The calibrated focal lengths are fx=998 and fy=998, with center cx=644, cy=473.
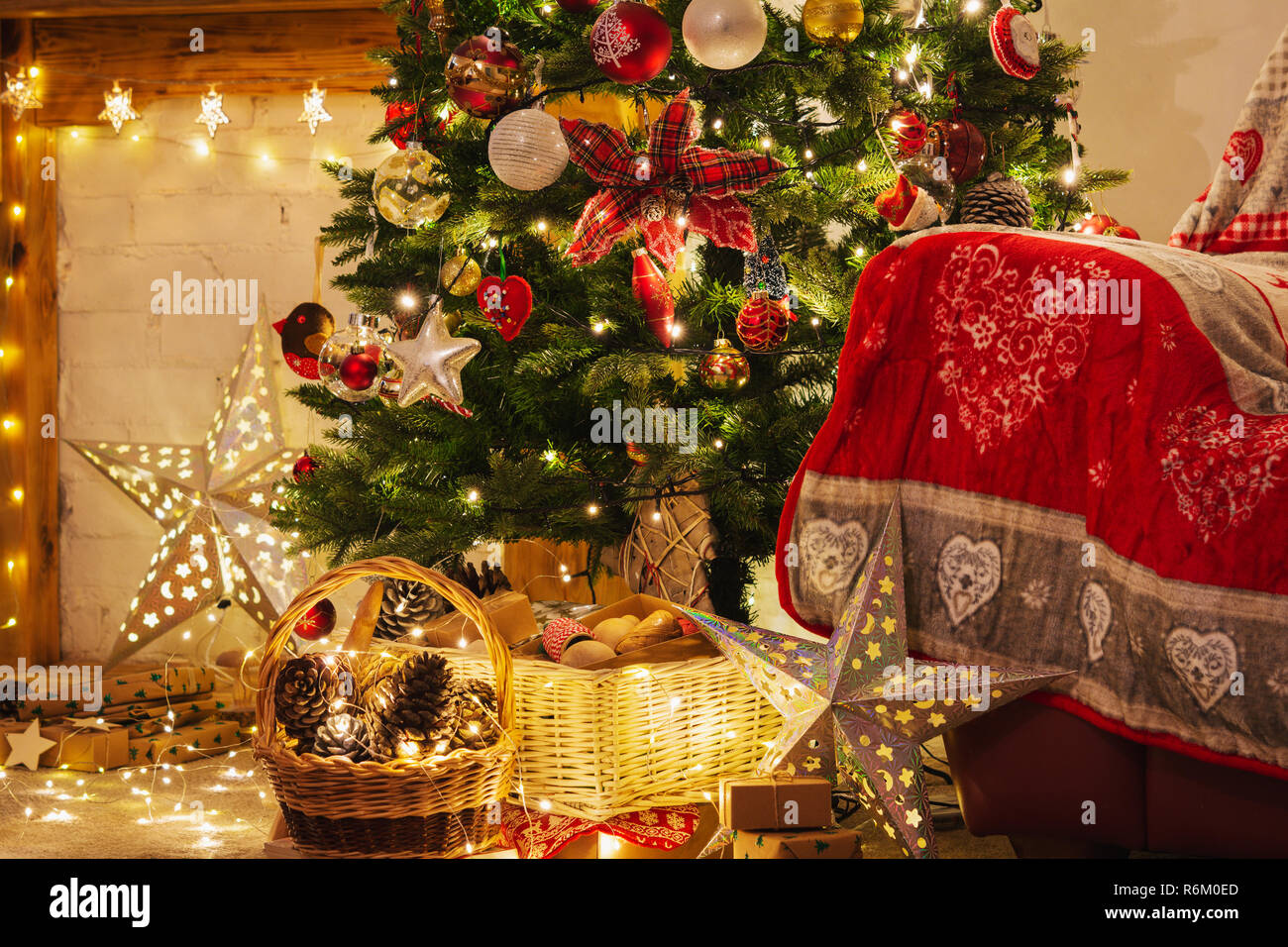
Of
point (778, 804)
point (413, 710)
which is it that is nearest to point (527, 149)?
point (413, 710)

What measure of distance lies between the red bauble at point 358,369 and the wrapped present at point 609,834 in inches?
22.8

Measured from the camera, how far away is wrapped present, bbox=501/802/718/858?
1.09 meters

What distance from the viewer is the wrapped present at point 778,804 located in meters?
0.92

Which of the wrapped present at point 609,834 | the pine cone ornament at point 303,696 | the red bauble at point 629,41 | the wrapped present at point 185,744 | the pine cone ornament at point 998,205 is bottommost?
the wrapped present at point 185,744

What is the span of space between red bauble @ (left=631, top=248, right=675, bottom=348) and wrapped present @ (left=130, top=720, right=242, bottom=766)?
1.08 meters

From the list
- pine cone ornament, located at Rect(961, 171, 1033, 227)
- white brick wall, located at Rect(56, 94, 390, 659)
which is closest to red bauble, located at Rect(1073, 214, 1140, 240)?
pine cone ornament, located at Rect(961, 171, 1033, 227)

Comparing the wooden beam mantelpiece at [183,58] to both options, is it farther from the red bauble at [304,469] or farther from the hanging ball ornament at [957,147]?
the hanging ball ornament at [957,147]

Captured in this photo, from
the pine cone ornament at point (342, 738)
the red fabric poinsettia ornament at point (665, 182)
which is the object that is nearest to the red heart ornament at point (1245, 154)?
the red fabric poinsettia ornament at point (665, 182)

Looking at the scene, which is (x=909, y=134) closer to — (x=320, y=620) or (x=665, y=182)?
(x=665, y=182)

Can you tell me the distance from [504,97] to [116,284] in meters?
1.34

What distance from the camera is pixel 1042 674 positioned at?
2.82ft
